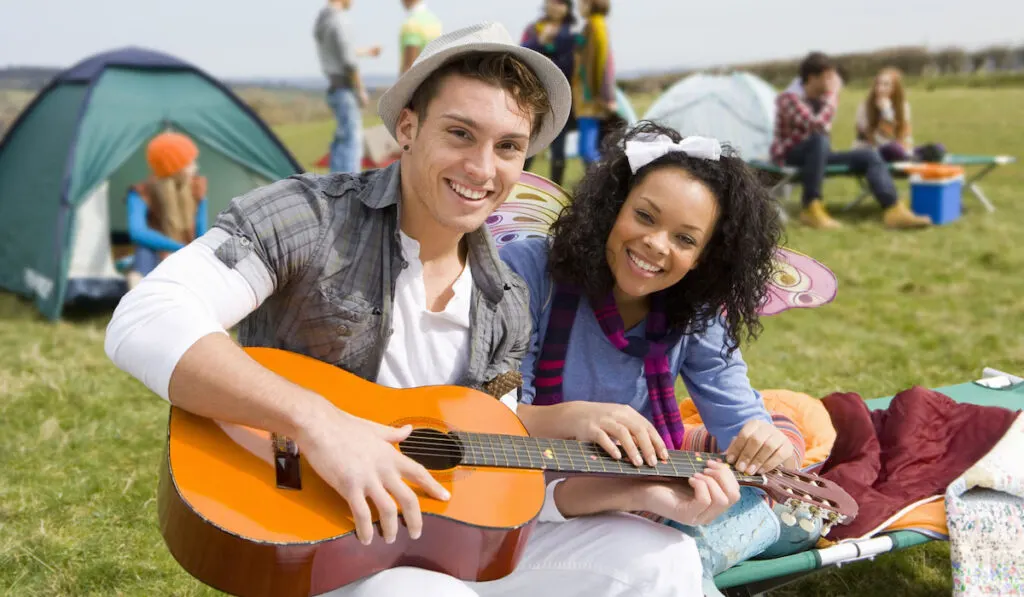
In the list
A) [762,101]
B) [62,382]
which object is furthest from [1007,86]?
[62,382]

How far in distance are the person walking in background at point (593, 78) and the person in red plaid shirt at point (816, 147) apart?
1789 mm

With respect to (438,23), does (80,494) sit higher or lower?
lower

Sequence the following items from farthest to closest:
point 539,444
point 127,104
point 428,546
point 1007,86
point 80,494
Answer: point 1007,86, point 127,104, point 80,494, point 539,444, point 428,546

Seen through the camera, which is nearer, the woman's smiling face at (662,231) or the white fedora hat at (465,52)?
the white fedora hat at (465,52)

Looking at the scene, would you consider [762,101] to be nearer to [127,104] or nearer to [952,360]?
[952,360]

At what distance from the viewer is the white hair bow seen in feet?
7.23

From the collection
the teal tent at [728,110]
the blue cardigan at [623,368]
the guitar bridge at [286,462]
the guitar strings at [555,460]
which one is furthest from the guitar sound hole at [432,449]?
the teal tent at [728,110]

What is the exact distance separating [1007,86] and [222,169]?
21019 mm

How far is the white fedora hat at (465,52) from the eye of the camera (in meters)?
1.77

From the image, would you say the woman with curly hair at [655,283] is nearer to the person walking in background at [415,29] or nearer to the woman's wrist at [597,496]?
the woman's wrist at [597,496]

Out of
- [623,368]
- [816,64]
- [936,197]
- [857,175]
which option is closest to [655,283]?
[623,368]

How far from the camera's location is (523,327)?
82.4 inches

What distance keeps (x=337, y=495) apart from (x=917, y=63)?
1133 inches

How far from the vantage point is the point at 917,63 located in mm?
26656
